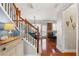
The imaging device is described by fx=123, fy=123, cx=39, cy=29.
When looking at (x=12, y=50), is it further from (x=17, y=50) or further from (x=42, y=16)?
(x=42, y=16)

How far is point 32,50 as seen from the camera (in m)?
1.99

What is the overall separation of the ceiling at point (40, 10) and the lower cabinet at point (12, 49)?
1.47 feet

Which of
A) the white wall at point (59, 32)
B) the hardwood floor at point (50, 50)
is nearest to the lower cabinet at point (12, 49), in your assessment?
the hardwood floor at point (50, 50)

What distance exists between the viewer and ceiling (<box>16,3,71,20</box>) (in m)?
1.92

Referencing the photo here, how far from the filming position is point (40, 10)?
76.5 inches

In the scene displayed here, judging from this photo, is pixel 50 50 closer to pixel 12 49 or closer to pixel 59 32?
pixel 59 32

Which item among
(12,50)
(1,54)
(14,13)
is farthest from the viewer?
(14,13)

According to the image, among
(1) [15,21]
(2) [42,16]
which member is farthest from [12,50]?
(2) [42,16]

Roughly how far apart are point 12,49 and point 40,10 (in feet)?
2.41

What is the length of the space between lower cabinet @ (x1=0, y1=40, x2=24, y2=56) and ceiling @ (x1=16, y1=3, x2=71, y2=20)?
448 millimetres

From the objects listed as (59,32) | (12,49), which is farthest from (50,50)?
(12,49)

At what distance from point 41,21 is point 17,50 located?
59cm

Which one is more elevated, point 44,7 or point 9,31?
point 44,7

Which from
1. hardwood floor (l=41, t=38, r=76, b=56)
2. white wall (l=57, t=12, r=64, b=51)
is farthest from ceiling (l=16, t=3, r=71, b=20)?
hardwood floor (l=41, t=38, r=76, b=56)
